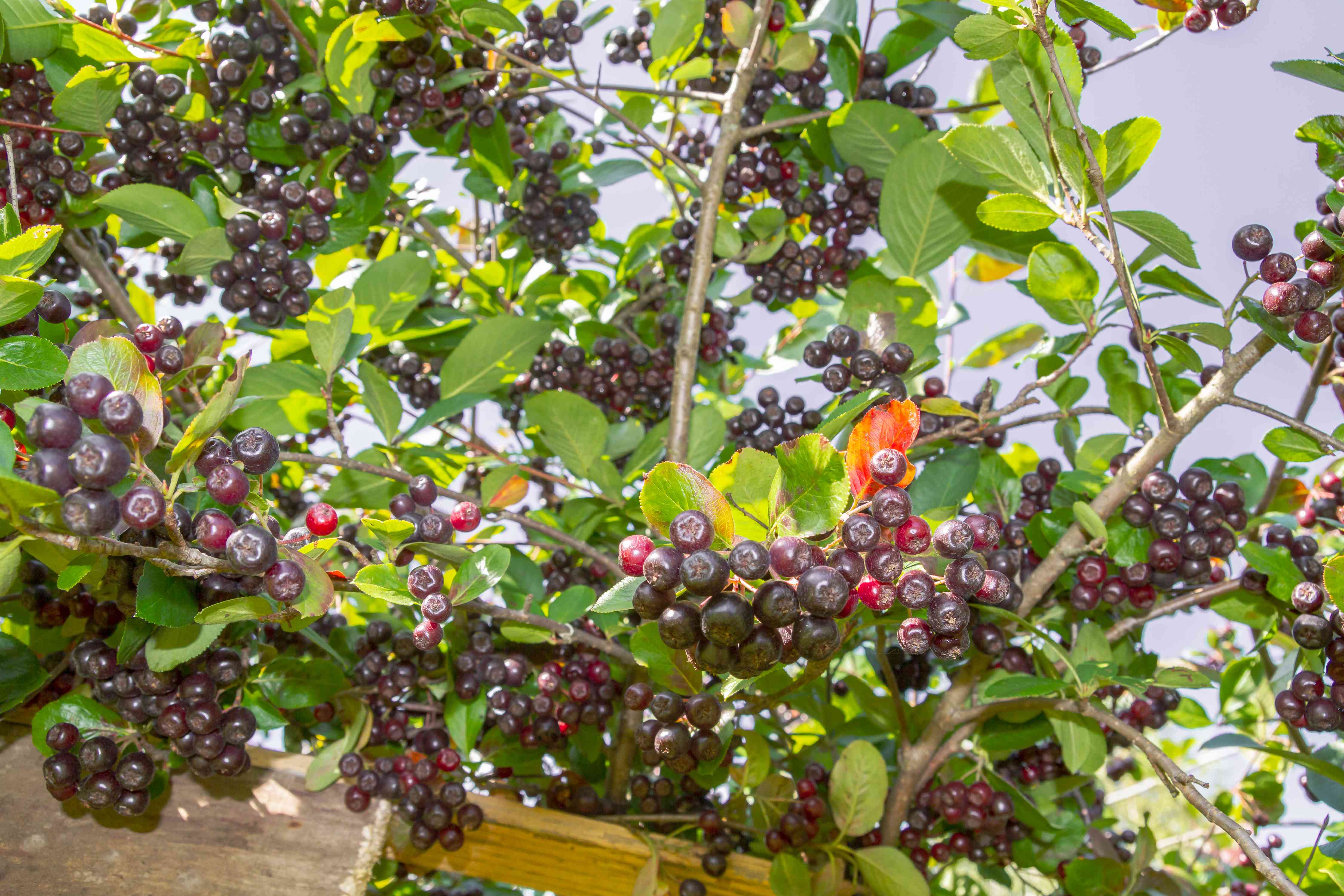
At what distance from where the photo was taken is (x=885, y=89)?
1538mm

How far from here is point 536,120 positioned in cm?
184

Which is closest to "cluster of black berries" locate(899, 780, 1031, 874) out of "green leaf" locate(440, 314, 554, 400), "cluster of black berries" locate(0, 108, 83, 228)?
"green leaf" locate(440, 314, 554, 400)

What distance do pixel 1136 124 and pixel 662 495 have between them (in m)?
0.68

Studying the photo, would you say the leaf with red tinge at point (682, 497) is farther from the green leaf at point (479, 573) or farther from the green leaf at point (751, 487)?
the green leaf at point (479, 573)

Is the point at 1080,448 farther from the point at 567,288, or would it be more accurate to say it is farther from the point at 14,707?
the point at 14,707

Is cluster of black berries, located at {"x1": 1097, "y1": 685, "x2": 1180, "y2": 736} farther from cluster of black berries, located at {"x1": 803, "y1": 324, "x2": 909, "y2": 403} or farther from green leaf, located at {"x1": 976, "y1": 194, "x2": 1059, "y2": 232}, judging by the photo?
green leaf, located at {"x1": 976, "y1": 194, "x2": 1059, "y2": 232}

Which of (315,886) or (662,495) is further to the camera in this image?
(315,886)

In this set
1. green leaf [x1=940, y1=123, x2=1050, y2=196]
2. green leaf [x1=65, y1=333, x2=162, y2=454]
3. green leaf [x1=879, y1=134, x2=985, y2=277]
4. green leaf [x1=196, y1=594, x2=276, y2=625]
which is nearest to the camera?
green leaf [x1=65, y1=333, x2=162, y2=454]

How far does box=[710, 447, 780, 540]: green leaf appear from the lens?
2.36ft

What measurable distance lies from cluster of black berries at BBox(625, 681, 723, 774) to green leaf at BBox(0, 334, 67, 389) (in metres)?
0.64

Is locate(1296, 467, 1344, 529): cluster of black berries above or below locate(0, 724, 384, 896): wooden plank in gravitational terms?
above

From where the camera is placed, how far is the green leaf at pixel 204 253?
49.9 inches

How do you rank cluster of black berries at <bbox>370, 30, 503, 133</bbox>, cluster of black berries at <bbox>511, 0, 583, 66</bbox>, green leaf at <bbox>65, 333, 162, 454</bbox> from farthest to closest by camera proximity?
cluster of black berries at <bbox>511, 0, 583, 66</bbox> < cluster of black berries at <bbox>370, 30, 503, 133</bbox> < green leaf at <bbox>65, 333, 162, 454</bbox>

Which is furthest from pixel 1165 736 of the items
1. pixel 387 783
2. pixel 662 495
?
pixel 662 495
